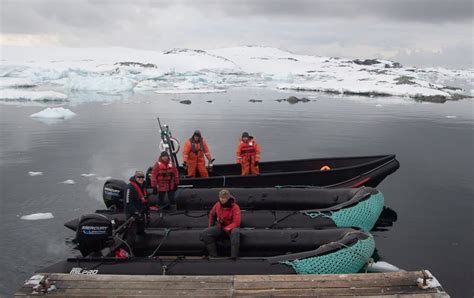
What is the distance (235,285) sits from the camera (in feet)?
20.0

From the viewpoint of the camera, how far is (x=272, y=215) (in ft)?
30.0

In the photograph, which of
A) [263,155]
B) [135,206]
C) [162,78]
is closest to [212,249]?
[135,206]

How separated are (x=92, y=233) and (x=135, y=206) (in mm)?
904

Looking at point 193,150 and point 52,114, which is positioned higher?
point 193,150

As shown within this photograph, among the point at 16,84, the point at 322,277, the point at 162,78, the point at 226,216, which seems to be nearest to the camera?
the point at 322,277

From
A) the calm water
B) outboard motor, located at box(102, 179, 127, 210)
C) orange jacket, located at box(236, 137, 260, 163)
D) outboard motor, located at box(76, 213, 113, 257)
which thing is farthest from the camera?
orange jacket, located at box(236, 137, 260, 163)

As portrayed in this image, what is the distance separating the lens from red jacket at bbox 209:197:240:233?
→ 786 cm

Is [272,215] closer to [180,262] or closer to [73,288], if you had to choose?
[180,262]

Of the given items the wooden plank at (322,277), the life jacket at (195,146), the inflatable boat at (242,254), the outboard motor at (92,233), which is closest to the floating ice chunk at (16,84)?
the life jacket at (195,146)

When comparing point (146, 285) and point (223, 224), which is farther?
point (223, 224)

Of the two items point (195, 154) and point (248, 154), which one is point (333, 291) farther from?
point (195, 154)

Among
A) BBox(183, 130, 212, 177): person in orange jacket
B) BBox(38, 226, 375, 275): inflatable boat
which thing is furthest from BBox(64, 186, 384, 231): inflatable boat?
BBox(183, 130, 212, 177): person in orange jacket

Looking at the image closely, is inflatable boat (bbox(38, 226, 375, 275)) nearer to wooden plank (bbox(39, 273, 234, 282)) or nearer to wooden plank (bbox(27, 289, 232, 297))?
wooden plank (bbox(39, 273, 234, 282))

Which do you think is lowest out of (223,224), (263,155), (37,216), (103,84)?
(37,216)
